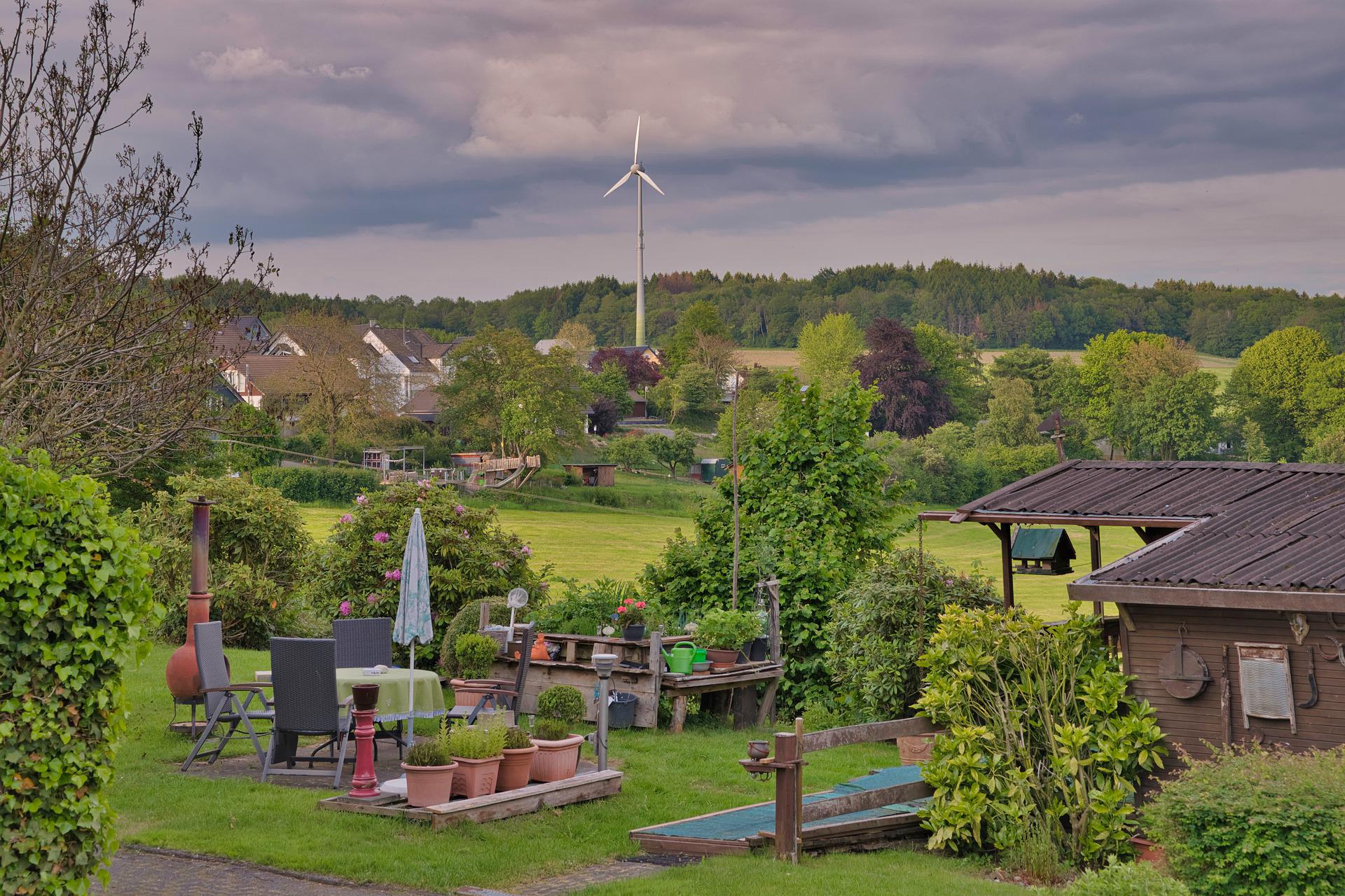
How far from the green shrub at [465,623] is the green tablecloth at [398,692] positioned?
157 inches

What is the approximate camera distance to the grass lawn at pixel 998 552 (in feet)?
139

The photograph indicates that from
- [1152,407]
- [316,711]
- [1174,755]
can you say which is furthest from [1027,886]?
[1152,407]

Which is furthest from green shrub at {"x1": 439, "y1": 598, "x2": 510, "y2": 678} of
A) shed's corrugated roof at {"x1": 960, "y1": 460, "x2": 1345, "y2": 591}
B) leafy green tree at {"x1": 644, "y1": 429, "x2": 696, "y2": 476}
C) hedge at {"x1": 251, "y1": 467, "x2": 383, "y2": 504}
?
leafy green tree at {"x1": 644, "y1": 429, "x2": 696, "y2": 476}

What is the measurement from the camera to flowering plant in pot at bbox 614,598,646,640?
13.0 m

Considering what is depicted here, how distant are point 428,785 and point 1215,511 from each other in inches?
250

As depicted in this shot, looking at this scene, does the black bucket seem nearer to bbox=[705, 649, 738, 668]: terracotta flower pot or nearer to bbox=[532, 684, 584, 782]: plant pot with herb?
bbox=[705, 649, 738, 668]: terracotta flower pot

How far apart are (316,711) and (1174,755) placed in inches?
244

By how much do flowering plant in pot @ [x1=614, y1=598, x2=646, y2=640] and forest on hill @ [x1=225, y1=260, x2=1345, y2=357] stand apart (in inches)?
3048

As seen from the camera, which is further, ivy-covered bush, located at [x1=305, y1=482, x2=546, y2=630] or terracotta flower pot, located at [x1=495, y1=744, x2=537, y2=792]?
ivy-covered bush, located at [x1=305, y1=482, x2=546, y2=630]

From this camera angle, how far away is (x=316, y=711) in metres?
9.27

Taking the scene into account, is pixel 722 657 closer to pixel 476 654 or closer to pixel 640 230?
pixel 476 654

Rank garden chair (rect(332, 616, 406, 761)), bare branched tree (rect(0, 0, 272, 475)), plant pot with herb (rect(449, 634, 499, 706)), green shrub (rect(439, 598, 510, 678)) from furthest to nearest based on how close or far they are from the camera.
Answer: green shrub (rect(439, 598, 510, 678)), plant pot with herb (rect(449, 634, 499, 706)), garden chair (rect(332, 616, 406, 761)), bare branched tree (rect(0, 0, 272, 475))

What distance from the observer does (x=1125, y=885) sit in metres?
5.76

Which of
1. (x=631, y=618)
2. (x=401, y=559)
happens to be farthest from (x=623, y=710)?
(x=401, y=559)
